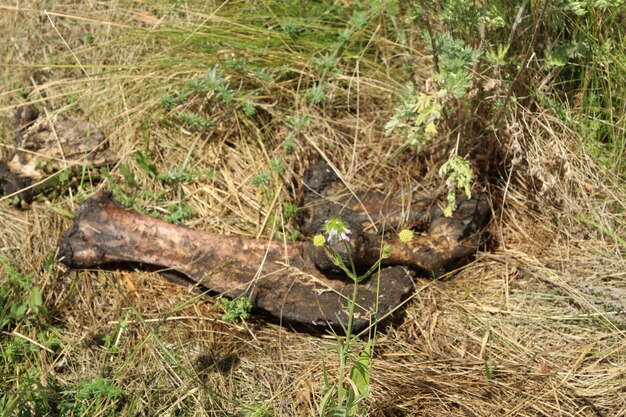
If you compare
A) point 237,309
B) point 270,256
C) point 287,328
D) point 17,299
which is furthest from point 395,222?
point 17,299

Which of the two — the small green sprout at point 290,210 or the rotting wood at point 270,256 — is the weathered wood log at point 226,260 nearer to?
the rotting wood at point 270,256

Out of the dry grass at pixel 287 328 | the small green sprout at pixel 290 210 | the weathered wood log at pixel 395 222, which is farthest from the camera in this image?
the small green sprout at pixel 290 210

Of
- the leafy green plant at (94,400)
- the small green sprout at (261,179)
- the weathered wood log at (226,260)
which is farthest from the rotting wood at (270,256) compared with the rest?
the leafy green plant at (94,400)

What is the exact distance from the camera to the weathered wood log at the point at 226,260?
2.96 meters

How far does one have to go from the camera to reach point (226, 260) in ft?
10.2

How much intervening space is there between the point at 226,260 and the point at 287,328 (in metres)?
0.40

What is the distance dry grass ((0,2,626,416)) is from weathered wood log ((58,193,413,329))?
0.09m

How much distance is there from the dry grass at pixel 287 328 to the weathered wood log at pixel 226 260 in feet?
0.31

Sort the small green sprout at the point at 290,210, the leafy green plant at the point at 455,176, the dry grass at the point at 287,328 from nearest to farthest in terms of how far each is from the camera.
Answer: the dry grass at the point at 287,328 → the leafy green plant at the point at 455,176 → the small green sprout at the point at 290,210

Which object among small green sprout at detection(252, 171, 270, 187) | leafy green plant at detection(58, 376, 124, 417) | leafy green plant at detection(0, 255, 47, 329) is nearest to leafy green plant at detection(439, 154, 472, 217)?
small green sprout at detection(252, 171, 270, 187)

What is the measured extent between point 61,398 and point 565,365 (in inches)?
73.9

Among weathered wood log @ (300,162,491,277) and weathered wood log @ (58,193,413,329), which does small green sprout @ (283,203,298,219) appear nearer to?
weathered wood log @ (300,162,491,277)

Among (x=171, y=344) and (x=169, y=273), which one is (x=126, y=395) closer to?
(x=171, y=344)

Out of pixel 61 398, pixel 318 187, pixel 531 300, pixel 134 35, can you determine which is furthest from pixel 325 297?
pixel 134 35
